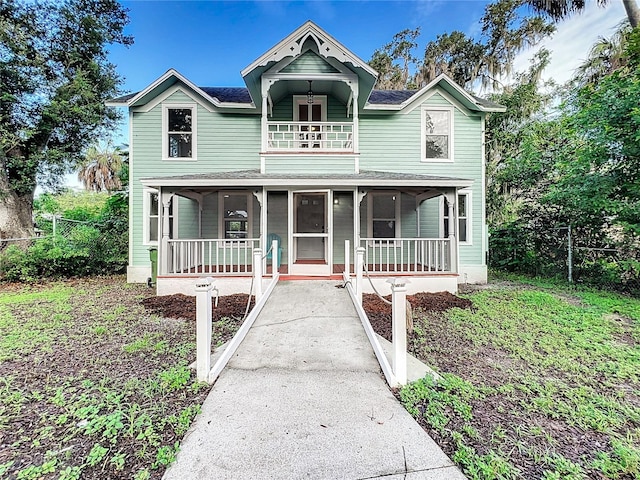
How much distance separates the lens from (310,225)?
9.05 m

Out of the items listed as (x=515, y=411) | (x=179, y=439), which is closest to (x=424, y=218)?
(x=515, y=411)

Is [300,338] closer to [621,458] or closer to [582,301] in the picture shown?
[621,458]

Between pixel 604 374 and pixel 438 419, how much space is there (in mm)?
2629

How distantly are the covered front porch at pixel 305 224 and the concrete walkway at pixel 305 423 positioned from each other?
3055 mm

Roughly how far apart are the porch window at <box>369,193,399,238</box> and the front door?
1886 millimetres

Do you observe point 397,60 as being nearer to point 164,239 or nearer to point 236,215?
point 236,215

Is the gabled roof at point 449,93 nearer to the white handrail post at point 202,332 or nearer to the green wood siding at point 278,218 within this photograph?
the green wood siding at point 278,218

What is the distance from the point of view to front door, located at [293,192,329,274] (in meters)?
8.84

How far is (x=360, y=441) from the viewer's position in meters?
2.43

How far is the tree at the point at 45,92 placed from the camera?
10.5 m

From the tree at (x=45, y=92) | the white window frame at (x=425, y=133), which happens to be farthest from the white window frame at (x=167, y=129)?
the white window frame at (x=425, y=133)

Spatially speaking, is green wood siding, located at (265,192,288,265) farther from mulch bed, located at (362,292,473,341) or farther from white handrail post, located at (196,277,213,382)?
white handrail post, located at (196,277,213,382)

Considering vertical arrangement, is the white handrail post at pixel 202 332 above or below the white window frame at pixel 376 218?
below

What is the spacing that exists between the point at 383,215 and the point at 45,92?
1306 centimetres
